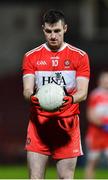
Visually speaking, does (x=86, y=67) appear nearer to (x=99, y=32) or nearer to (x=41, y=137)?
(x=41, y=137)

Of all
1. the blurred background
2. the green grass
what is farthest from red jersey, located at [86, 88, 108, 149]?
the blurred background

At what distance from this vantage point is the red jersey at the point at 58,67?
364 inches

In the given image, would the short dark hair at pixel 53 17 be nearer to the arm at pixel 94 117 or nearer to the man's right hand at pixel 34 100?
the man's right hand at pixel 34 100

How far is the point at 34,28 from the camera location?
29297 mm

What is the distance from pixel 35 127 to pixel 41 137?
121mm

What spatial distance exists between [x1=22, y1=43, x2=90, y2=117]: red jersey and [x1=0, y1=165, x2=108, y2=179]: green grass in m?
6.83

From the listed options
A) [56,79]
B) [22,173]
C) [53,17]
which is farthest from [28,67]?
[22,173]

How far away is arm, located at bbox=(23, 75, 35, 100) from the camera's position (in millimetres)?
9132

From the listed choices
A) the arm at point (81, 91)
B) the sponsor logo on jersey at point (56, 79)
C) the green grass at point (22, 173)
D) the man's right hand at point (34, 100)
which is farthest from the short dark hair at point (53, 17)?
the green grass at point (22, 173)

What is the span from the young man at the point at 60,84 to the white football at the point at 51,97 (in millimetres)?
133

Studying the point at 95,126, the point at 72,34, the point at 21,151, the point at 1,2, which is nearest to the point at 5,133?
the point at 21,151

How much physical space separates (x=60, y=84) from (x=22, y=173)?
8.29 meters

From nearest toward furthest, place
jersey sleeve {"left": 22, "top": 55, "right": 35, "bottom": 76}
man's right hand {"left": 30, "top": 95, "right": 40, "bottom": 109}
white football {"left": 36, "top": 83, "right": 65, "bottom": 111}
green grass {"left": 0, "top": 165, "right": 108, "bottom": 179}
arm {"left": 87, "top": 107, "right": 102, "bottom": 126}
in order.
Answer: white football {"left": 36, "top": 83, "right": 65, "bottom": 111} → man's right hand {"left": 30, "top": 95, "right": 40, "bottom": 109} → jersey sleeve {"left": 22, "top": 55, "right": 35, "bottom": 76} → arm {"left": 87, "top": 107, "right": 102, "bottom": 126} → green grass {"left": 0, "top": 165, "right": 108, "bottom": 179}

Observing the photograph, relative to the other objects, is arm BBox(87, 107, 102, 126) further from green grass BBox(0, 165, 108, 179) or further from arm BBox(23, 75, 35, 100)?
arm BBox(23, 75, 35, 100)
